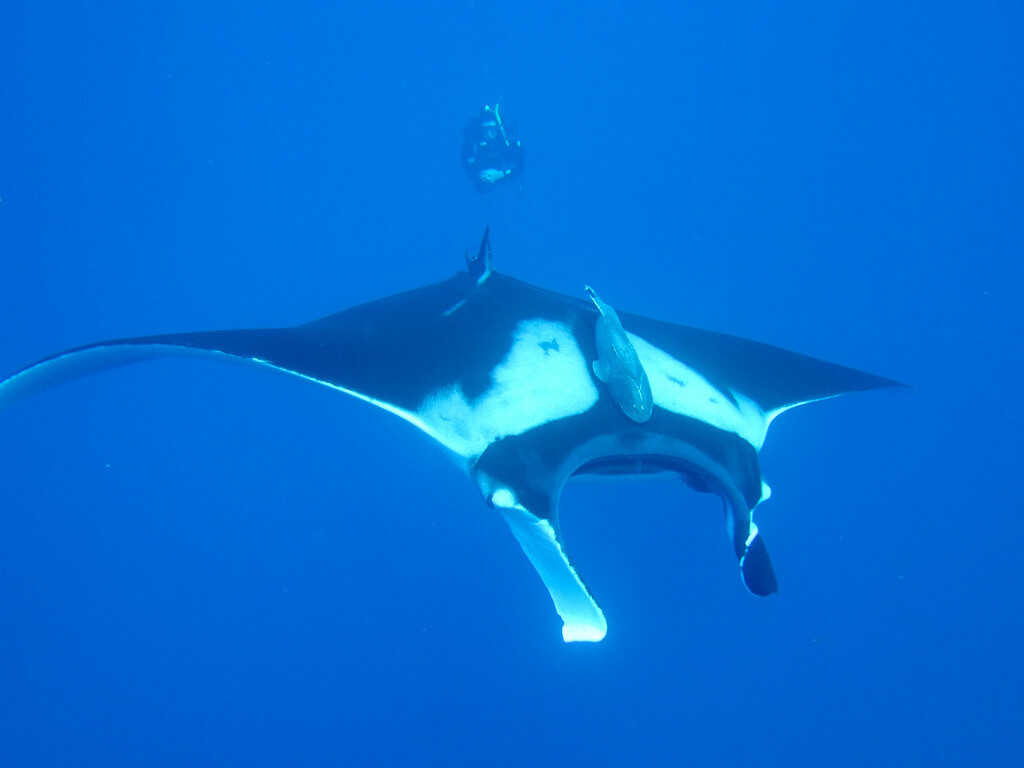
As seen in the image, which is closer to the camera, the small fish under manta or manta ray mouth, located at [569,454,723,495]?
the small fish under manta

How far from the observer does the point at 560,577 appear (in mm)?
1660

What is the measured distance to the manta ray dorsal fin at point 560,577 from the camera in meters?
1.60

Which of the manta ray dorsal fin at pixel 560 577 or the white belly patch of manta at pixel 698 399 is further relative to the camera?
the white belly patch of manta at pixel 698 399

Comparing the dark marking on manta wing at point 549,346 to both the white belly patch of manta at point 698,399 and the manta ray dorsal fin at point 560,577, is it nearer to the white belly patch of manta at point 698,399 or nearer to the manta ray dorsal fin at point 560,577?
the white belly patch of manta at point 698,399

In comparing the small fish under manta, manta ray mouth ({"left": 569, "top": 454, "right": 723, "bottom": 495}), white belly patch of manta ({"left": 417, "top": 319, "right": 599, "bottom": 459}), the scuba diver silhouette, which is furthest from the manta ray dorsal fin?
the scuba diver silhouette

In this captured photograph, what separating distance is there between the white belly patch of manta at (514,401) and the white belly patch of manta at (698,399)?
0.27 m

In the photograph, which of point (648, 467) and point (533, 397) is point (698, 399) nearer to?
point (648, 467)

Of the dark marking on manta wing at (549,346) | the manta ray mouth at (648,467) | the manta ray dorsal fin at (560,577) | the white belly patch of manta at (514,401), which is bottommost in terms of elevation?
the manta ray dorsal fin at (560,577)

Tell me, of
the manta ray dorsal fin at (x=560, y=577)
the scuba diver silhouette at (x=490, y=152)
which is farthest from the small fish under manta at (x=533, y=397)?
the scuba diver silhouette at (x=490, y=152)

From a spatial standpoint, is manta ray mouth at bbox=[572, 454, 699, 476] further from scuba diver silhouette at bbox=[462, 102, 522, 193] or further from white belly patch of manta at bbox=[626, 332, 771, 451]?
scuba diver silhouette at bbox=[462, 102, 522, 193]

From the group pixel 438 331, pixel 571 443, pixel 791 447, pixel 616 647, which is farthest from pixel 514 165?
pixel 571 443

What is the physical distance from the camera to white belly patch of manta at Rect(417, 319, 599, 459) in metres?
1.89

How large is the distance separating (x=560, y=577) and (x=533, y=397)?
55 cm

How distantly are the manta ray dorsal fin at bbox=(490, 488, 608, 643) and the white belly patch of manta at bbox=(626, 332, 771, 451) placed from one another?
0.64 meters
